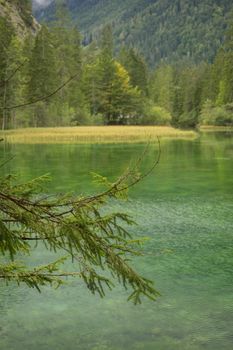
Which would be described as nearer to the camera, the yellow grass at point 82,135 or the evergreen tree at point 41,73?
the yellow grass at point 82,135

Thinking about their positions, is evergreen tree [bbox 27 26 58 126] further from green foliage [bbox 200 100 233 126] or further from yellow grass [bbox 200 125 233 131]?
yellow grass [bbox 200 125 233 131]

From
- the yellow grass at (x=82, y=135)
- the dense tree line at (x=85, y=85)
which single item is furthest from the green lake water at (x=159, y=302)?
the dense tree line at (x=85, y=85)

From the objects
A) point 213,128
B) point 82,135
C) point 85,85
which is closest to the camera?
point 82,135

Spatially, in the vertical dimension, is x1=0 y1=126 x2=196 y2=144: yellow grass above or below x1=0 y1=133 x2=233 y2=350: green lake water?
above

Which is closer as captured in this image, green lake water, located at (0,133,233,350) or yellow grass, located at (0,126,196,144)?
green lake water, located at (0,133,233,350)

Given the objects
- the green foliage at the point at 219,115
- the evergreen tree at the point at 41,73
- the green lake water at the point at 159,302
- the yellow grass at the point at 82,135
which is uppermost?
the evergreen tree at the point at 41,73

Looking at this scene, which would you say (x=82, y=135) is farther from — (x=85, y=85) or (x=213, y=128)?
→ (x=213, y=128)

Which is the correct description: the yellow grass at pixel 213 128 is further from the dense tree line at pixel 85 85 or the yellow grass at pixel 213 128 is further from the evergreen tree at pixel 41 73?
the evergreen tree at pixel 41 73

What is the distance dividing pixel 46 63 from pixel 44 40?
15.3 feet

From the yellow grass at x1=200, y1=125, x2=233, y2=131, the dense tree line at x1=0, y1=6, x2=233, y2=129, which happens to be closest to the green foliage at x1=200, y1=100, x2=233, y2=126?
the dense tree line at x1=0, y1=6, x2=233, y2=129

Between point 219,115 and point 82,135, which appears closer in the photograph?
point 82,135

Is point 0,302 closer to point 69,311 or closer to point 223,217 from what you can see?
point 69,311

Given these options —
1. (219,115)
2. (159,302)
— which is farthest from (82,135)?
(159,302)

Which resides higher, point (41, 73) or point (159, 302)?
point (41, 73)
